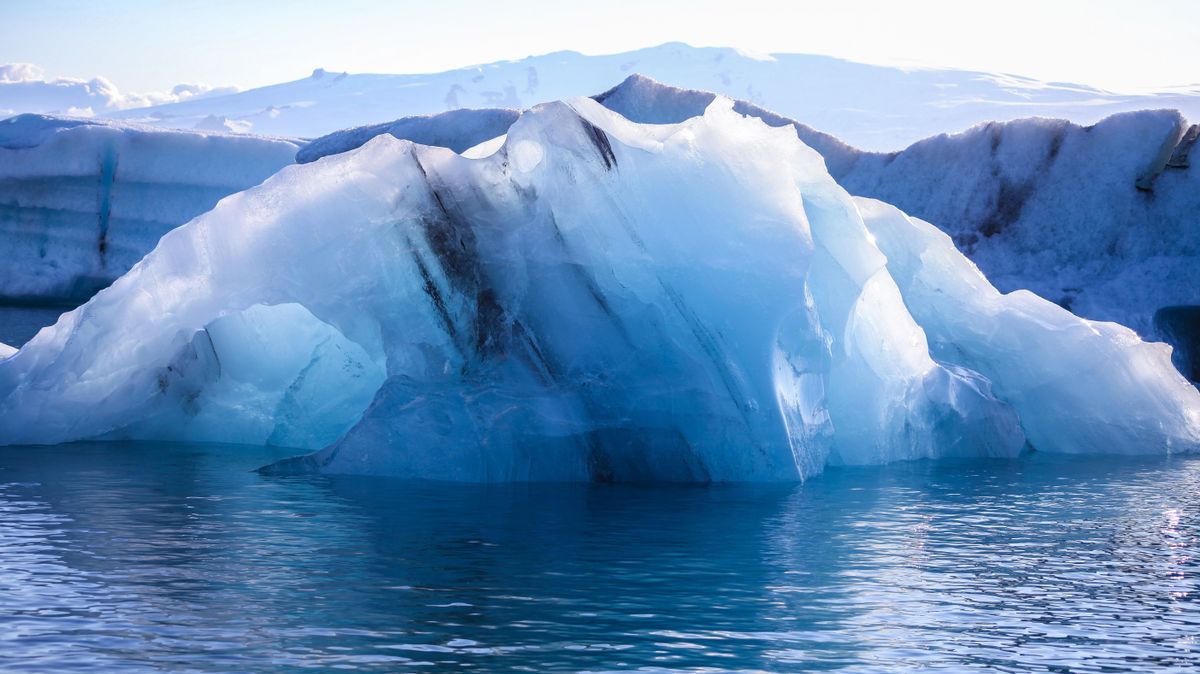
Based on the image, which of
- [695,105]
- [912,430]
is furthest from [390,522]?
[695,105]

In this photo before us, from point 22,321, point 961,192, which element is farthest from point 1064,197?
point 22,321

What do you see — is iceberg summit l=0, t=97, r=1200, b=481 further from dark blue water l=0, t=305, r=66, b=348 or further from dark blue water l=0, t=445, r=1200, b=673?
dark blue water l=0, t=305, r=66, b=348

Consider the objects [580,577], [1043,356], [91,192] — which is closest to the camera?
[580,577]

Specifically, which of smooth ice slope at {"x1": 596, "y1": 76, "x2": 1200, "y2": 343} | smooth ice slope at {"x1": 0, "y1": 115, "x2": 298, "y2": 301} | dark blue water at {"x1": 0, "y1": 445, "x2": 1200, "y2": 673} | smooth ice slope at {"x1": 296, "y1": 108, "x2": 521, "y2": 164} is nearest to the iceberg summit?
dark blue water at {"x1": 0, "y1": 445, "x2": 1200, "y2": 673}

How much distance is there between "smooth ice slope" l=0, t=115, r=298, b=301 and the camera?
1852 cm

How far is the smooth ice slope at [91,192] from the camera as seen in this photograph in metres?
18.5

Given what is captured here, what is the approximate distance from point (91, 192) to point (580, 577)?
16.1m

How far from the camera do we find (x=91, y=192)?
18812 millimetres

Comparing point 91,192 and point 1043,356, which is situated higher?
point 91,192

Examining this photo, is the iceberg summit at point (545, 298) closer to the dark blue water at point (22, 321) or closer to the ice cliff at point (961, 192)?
the dark blue water at point (22, 321)

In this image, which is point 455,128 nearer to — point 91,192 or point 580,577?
point 91,192

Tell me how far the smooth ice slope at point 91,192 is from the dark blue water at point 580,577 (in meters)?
12.4

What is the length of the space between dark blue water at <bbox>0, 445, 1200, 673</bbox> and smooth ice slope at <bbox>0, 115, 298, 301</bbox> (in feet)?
40.6

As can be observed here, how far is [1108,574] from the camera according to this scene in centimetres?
493
